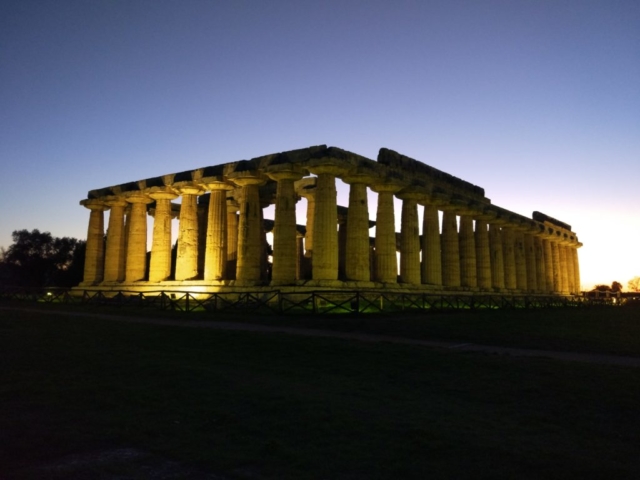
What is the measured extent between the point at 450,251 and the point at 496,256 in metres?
9.16

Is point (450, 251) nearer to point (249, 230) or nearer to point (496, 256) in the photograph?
point (496, 256)

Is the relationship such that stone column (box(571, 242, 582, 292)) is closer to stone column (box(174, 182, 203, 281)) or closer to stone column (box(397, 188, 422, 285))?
stone column (box(397, 188, 422, 285))

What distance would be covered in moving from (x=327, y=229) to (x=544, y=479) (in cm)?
2630

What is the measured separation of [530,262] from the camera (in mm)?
58219

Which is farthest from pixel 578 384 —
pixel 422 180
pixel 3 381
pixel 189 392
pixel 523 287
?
pixel 523 287

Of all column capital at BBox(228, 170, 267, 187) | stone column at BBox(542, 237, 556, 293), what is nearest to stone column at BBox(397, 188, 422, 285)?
column capital at BBox(228, 170, 267, 187)

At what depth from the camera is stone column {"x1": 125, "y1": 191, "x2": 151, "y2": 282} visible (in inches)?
1681

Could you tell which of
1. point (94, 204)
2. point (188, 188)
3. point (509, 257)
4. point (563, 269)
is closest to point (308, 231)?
point (188, 188)

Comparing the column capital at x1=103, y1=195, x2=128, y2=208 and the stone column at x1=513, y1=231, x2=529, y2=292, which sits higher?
the column capital at x1=103, y1=195, x2=128, y2=208

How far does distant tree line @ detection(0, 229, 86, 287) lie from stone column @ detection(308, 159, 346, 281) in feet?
147

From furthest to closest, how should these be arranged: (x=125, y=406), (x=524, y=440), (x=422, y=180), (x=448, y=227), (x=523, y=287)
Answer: (x=523, y=287) < (x=448, y=227) < (x=422, y=180) < (x=125, y=406) < (x=524, y=440)

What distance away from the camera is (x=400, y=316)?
24656 mm

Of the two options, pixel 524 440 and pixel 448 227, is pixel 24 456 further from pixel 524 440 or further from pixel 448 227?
pixel 448 227

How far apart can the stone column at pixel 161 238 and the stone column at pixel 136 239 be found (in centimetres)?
168
